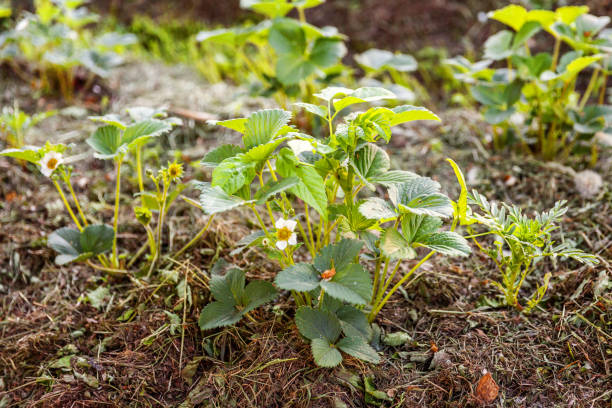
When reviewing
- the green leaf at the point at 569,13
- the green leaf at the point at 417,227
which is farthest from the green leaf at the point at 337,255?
the green leaf at the point at 569,13

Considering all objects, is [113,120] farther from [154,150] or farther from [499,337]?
[499,337]

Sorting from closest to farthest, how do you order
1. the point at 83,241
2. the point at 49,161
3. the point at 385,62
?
the point at 49,161 → the point at 83,241 → the point at 385,62

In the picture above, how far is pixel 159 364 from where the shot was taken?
1.29 meters

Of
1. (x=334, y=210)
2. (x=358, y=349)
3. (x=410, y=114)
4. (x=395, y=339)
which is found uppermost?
(x=410, y=114)

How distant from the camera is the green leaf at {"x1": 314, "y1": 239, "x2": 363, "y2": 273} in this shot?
3.56 feet

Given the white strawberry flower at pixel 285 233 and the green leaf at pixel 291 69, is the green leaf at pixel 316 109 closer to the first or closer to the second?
the white strawberry flower at pixel 285 233

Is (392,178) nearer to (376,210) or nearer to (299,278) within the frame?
(376,210)

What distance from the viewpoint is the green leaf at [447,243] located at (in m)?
1.04

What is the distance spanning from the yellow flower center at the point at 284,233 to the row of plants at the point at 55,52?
1.82m

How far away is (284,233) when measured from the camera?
1115 mm

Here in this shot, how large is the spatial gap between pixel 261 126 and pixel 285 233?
0.28 meters

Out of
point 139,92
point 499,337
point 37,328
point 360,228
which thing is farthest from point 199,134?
point 499,337

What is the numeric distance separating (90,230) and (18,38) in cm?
178

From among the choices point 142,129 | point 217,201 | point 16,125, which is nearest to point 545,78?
point 217,201
